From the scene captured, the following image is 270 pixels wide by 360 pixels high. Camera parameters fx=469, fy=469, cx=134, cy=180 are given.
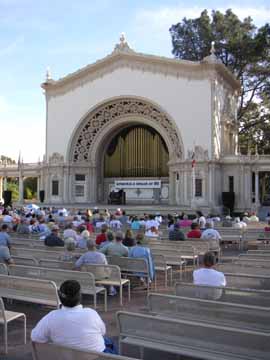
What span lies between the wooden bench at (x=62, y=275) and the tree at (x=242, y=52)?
144ft

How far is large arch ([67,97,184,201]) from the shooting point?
39531mm

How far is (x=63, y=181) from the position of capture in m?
41.5

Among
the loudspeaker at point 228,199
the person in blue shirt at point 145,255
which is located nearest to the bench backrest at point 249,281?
the person in blue shirt at point 145,255

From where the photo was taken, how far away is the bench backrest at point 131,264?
9953mm

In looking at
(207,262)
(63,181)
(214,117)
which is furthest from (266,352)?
(63,181)

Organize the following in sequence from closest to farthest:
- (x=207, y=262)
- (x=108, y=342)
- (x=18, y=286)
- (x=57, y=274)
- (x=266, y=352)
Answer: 1. (x=266, y=352)
2. (x=108, y=342)
3. (x=207, y=262)
4. (x=18, y=286)
5. (x=57, y=274)

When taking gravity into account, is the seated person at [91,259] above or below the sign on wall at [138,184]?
below

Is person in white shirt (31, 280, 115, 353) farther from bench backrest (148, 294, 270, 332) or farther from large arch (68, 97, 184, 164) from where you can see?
large arch (68, 97, 184, 164)

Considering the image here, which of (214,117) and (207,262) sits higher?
(214,117)

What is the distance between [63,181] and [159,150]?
9.11 metres

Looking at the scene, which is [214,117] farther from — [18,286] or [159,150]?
[18,286]

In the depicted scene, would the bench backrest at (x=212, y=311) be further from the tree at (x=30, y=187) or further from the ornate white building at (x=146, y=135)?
the tree at (x=30, y=187)

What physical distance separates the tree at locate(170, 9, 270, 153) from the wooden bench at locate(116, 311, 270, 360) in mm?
46302

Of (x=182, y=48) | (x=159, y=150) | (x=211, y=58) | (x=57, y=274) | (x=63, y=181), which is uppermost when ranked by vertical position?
(x=182, y=48)
